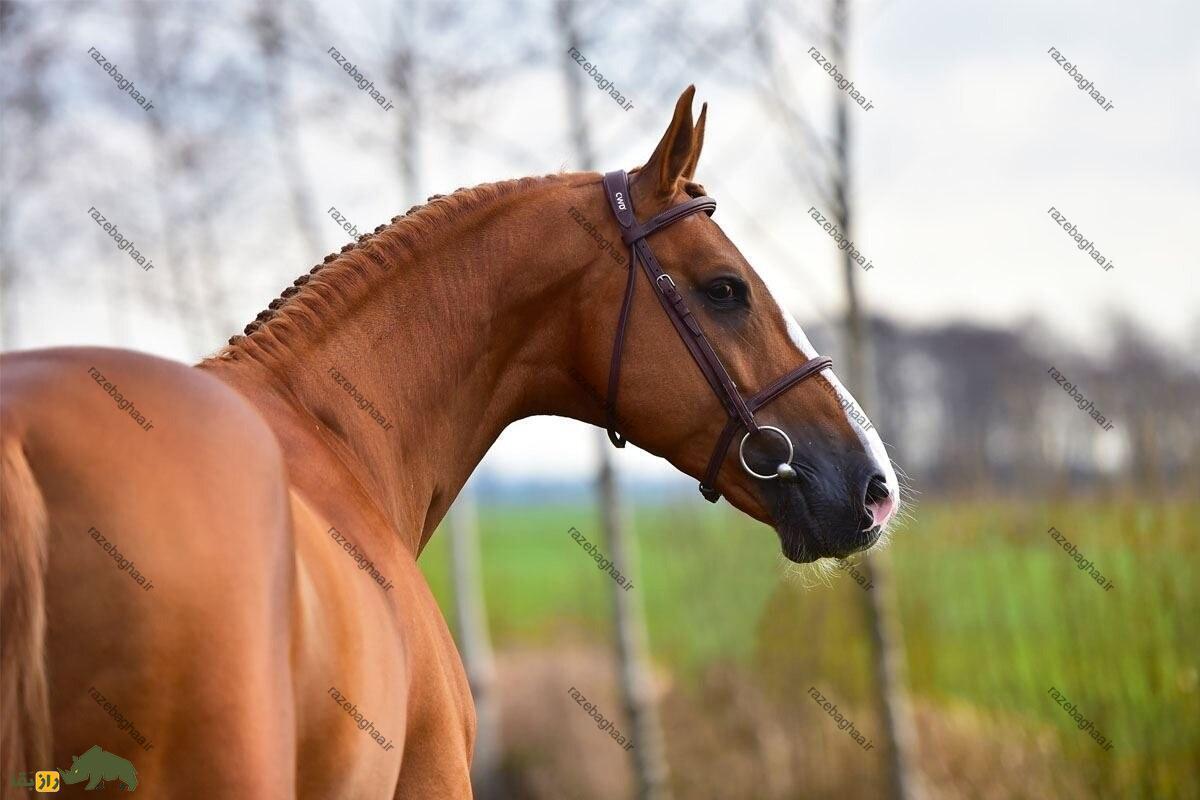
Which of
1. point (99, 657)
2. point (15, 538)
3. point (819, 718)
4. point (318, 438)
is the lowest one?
point (819, 718)

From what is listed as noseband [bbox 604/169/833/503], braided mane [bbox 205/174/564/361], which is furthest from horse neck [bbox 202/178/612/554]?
noseband [bbox 604/169/833/503]

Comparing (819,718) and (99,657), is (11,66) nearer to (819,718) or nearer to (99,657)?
(819,718)

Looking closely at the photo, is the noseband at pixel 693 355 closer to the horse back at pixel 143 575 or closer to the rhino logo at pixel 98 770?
the horse back at pixel 143 575

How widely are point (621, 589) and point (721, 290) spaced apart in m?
4.97

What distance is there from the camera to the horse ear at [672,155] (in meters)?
3.00

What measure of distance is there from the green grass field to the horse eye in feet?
2.90

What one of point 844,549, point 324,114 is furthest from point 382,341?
point 324,114

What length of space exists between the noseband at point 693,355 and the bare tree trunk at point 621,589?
4.51 meters

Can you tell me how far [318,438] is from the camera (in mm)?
2602

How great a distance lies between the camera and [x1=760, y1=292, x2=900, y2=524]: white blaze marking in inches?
113

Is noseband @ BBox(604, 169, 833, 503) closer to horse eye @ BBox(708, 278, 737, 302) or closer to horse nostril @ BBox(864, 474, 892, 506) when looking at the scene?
horse eye @ BBox(708, 278, 737, 302)

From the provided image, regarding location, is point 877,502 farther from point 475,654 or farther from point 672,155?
point 475,654

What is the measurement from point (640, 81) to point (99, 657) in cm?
653

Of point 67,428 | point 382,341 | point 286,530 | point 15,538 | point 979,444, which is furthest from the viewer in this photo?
point 979,444
